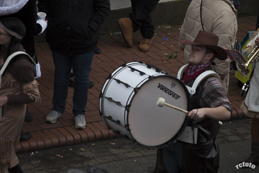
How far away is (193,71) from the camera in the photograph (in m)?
3.86

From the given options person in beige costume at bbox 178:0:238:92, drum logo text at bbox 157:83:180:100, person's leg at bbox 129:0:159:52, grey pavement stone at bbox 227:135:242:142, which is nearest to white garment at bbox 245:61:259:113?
person in beige costume at bbox 178:0:238:92

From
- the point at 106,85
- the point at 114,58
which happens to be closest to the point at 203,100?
the point at 106,85

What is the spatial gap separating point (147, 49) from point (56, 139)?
3.13 m

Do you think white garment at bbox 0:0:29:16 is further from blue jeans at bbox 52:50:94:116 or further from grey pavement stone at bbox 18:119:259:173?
grey pavement stone at bbox 18:119:259:173

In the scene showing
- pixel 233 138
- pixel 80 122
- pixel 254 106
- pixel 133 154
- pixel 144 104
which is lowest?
pixel 233 138

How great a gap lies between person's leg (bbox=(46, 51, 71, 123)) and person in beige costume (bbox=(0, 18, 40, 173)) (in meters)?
1.43

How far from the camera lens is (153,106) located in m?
3.63

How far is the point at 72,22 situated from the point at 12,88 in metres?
1.54

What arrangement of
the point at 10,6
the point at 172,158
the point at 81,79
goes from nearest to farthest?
1. the point at 172,158
2. the point at 10,6
3. the point at 81,79

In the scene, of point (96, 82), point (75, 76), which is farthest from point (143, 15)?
point (75, 76)

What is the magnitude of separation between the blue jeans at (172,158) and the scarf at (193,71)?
0.59m

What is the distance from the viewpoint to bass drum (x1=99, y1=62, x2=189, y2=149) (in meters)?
3.51

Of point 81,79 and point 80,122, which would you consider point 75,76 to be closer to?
point 81,79

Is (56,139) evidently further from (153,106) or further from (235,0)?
(235,0)
